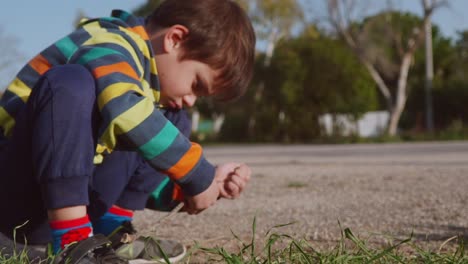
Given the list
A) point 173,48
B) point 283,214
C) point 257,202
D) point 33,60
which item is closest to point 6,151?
point 33,60

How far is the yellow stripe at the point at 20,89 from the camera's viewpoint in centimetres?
159

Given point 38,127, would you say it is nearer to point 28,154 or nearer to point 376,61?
point 28,154

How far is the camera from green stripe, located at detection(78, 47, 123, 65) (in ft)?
4.52

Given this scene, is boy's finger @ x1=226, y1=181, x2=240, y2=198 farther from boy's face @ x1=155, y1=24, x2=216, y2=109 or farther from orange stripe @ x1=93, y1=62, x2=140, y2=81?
orange stripe @ x1=93, y1=62, x2=140, y2=81

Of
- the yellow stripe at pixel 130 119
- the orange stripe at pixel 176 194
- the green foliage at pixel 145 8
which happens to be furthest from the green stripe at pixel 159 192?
the green foliage at pixel 145 8

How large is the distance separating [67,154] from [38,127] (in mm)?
89

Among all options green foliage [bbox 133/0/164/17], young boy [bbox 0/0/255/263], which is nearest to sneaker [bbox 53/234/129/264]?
young boy [bbox 0/0/255/263]

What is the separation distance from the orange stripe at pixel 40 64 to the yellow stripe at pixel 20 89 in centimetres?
5

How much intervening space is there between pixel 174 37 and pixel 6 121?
47 cm

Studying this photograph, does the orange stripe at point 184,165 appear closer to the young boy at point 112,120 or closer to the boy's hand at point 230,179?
the young boy at point 112,120

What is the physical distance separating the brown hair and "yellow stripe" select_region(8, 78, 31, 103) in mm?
371

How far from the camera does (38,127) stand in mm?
1301

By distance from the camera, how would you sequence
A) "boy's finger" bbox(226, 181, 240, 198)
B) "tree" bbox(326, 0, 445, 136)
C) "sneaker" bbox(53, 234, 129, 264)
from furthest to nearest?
1. "tree" bbox(326, 0, 445, 136)
2. "boy's finger" bbox(226, 181, 240, 198)
3. "sneaker" bbox(53, 234, 129, 264)

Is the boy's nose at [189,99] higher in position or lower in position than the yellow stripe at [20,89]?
lower
